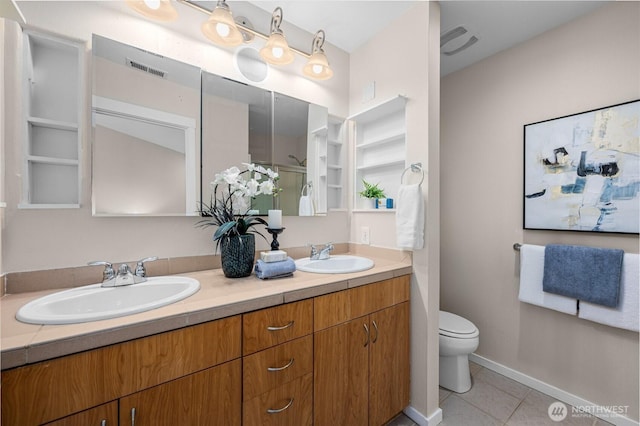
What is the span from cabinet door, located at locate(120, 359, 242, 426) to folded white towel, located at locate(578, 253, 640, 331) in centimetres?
204

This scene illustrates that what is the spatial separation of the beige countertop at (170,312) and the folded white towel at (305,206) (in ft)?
1.74

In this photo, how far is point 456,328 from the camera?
5.79 ft

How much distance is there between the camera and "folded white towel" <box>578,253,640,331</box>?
4.46 ft

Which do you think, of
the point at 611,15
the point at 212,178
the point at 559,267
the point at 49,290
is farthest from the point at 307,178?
the point at 611,15

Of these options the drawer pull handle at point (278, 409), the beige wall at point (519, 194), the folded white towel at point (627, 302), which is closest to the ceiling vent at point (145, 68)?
the drawer pull handle at point (278, 409)

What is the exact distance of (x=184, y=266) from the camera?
1.32m

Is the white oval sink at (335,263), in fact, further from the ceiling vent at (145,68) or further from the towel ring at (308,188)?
the ceiling vent at (145,68)

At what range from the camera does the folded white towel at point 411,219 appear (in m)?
1.43

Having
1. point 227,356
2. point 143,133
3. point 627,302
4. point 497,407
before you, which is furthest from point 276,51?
point 497,407

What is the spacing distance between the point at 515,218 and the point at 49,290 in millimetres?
2763

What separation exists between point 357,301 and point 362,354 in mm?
283

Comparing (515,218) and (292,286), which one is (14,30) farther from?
(515,218)

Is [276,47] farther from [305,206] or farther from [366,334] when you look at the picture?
[366,334]

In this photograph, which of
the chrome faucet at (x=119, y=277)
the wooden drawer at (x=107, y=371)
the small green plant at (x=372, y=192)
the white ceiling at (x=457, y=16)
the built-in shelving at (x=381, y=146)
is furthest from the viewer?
the small green plant at (x=372, y=192)
